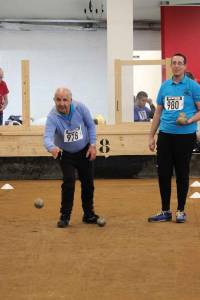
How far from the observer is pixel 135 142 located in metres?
8.70

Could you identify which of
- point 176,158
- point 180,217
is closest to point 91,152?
point 176,158

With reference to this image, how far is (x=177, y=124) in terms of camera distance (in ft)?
16.8

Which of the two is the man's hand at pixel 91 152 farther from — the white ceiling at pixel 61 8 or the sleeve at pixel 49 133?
the white ceiling at pixel 61 8

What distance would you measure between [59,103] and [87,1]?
30.2 ft

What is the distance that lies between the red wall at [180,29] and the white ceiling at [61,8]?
0.23 metres

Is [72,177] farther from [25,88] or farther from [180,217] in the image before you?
[25,88]

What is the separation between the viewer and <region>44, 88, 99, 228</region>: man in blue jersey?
5164 mm

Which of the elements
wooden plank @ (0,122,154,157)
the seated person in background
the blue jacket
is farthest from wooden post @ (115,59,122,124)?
the blue jacket

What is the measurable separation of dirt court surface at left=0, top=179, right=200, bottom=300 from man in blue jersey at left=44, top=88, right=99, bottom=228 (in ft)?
1.15

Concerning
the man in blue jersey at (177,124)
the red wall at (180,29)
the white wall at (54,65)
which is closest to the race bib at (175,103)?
the man in blue jersey at (177,124)

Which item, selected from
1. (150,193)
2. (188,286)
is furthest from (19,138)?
(188,286)

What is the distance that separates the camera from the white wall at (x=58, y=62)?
630 inches

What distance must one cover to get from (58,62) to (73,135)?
11365 millimetres

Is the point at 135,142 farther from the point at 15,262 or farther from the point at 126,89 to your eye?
→ the point at 15,262
